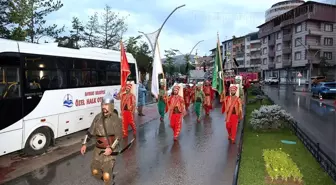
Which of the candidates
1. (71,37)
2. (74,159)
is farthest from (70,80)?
(71,37)

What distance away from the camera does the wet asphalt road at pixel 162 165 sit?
6.20m

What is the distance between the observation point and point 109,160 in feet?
16.2

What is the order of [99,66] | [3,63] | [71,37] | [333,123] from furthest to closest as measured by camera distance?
[71,37] < [333,123] < [99,66] < [3,63]

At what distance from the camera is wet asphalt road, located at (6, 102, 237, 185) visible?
6203 millimetres

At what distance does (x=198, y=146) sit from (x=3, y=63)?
230 inches

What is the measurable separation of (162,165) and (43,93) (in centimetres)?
397

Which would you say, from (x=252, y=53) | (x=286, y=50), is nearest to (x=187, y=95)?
(x=286, y=50)

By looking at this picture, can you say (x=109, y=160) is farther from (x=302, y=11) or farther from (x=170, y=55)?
(x=302, y=11)

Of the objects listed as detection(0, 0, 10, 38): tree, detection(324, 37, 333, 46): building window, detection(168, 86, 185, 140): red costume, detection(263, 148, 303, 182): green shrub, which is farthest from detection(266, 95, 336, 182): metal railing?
detection(324, 37, 333, 46): building window

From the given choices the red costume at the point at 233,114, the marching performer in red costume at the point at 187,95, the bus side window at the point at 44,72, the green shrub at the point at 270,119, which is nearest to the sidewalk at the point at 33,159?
the bus side window at the point at 44,72

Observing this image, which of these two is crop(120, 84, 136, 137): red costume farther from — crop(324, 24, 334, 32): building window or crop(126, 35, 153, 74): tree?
crop(324, 24, 334, 32): building window

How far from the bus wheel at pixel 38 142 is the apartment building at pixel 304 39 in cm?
4575

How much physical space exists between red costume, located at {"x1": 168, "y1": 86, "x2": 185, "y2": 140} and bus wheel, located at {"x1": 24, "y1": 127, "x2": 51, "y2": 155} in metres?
3.98

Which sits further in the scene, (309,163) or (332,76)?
(332,76)
